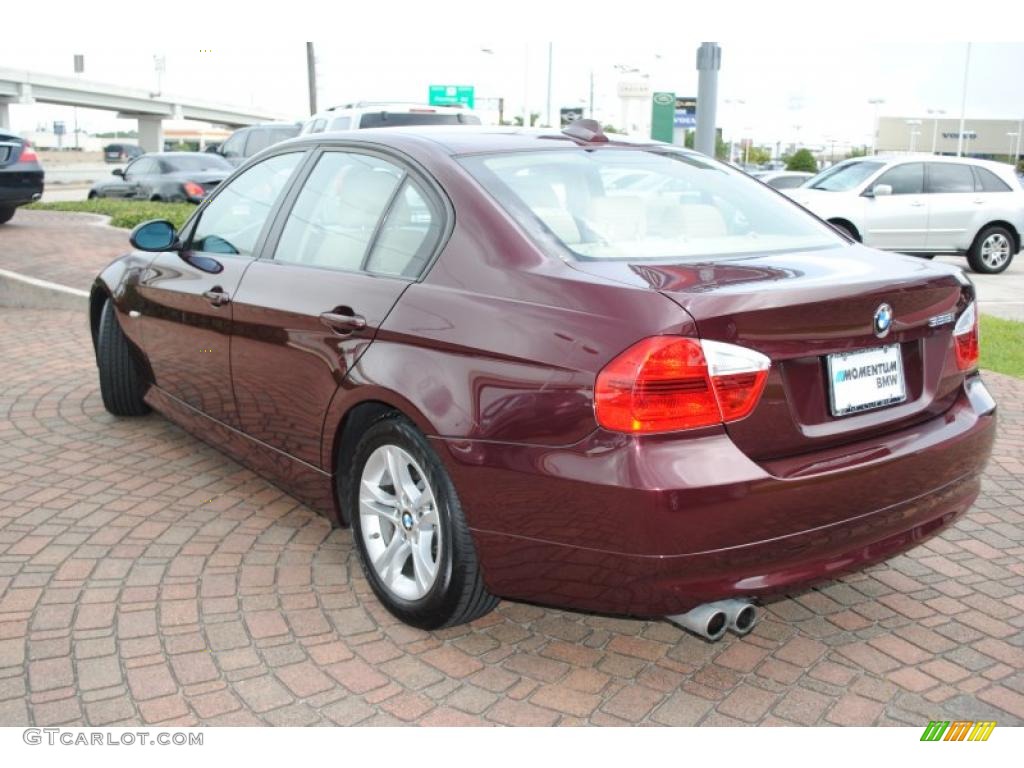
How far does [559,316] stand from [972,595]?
2031 mm

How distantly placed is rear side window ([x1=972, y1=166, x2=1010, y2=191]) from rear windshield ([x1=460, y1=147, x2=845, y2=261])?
12.7 m

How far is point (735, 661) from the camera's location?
328cm

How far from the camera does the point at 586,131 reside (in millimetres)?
4000

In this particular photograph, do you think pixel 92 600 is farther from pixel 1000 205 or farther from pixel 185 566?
Result: pixel 1000 205

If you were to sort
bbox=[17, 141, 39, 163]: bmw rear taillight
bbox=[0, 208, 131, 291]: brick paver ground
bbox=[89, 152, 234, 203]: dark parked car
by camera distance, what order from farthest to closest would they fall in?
bbox=[89, 152, 234, 203]: dark parked car
bbox=[17, 141, 39, 163]: bmw rear taillight
bbox=[0, 208, 131, 291]: brick paver ground

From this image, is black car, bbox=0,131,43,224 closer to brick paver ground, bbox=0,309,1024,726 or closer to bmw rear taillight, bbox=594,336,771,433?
brick paver ground, bbox=0,309,1024,726

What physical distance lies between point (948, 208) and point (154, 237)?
13.0 metres

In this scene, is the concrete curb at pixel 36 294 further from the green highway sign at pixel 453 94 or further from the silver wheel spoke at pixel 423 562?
the green highway sign at pixel 453 94

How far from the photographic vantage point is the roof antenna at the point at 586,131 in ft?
13.0

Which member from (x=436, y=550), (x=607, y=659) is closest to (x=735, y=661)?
(x=607, y=659)

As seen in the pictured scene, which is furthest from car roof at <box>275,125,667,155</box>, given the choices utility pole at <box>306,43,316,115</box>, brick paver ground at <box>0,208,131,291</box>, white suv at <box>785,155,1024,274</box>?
utility pole at <box>306,43,316,115</box>

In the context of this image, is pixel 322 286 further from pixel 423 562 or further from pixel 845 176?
pixel 845 176

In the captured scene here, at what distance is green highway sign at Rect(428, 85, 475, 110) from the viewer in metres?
49.5

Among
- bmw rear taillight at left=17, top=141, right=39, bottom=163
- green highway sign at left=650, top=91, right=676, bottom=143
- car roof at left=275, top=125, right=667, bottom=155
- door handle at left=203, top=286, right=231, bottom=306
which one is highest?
green highway sign at left=650, top=91, right=676, bottom=143
